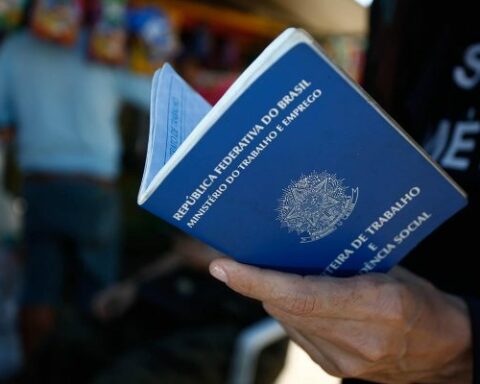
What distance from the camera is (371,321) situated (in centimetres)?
51

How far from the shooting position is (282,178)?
1.50 ft

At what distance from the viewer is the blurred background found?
5.52ft

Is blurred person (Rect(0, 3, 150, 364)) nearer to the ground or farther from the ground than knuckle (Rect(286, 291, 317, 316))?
nearer to the ground

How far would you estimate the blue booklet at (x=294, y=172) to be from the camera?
41 cm

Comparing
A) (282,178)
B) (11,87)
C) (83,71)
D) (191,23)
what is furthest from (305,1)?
(282,178)

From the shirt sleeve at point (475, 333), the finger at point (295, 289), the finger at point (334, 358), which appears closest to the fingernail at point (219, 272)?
the finger at point (295, 289)

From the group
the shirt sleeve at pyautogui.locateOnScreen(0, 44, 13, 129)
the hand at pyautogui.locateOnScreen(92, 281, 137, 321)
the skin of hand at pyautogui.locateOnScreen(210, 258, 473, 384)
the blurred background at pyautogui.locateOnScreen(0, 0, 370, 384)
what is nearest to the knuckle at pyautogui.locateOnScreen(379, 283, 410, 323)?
the skin of hand at pyautogui.locateOnScreen(210, 258, 473, 384)

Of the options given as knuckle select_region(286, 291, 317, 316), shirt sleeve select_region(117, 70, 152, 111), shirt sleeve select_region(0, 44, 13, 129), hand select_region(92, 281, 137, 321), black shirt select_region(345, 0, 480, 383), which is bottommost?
hand select_region(92, 281, 137, 321)

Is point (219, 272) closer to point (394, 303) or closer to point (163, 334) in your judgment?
point (394, 303)

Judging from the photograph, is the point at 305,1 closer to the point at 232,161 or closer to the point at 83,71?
the point at 83,71

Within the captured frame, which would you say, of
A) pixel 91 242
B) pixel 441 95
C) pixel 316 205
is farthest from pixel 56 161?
pixel 316 205

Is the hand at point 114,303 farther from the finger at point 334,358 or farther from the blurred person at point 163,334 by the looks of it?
the finger at point 334,358

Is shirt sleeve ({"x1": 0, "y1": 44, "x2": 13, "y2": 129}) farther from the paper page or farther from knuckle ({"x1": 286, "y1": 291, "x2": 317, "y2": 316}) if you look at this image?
knuckle ({"x1": 286, "y1": 291, "x2": 317, "y2": 316})

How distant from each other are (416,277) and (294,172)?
0.72ft
